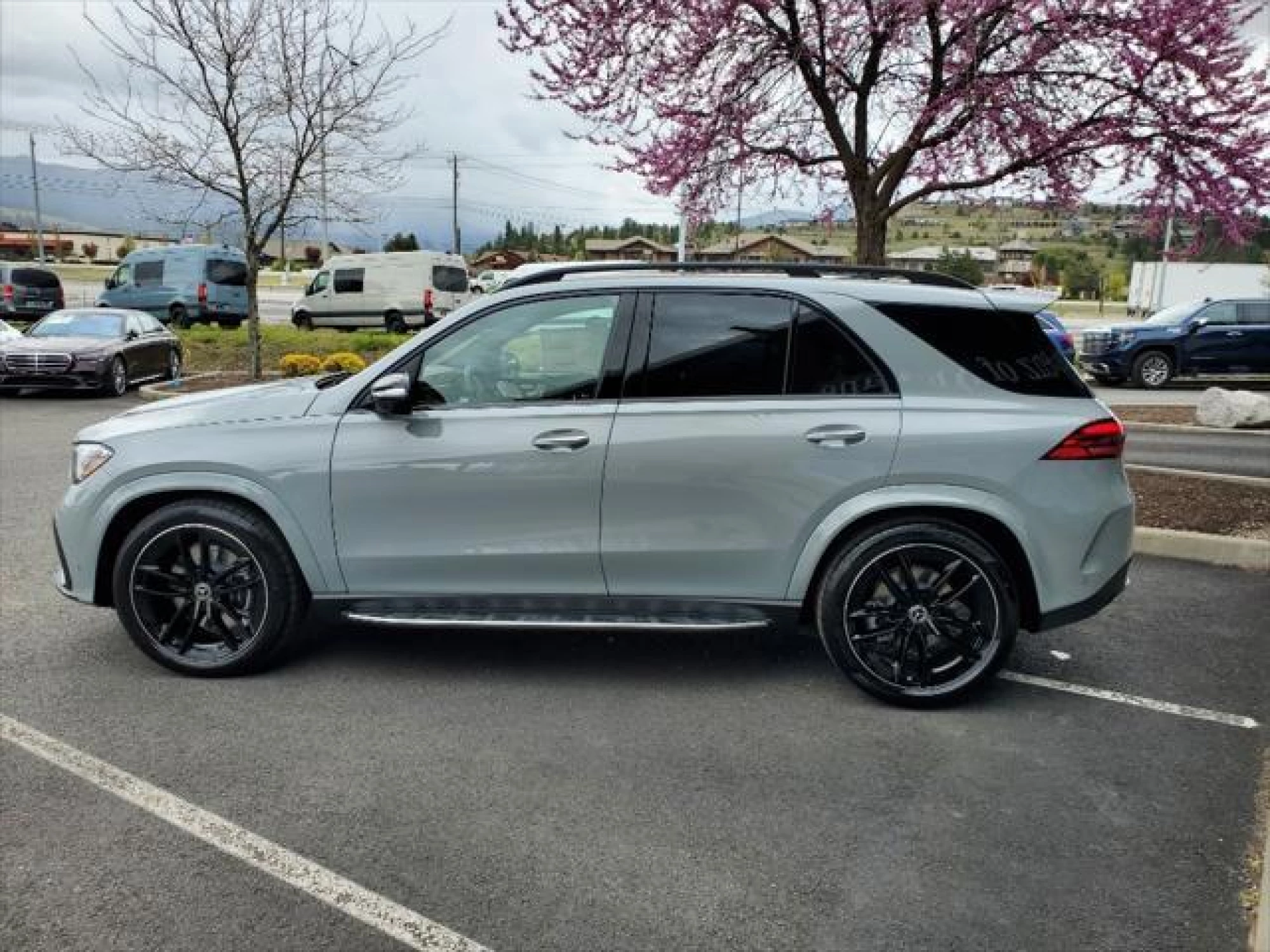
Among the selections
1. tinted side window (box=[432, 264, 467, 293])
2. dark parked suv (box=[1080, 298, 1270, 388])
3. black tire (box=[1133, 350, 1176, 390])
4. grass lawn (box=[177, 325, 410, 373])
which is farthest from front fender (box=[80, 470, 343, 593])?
tinted side window (box=[432, 264, 467, 293])

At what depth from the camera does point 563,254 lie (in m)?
113

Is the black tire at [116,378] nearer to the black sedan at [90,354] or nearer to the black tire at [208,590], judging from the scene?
the black sedan at [90,354]

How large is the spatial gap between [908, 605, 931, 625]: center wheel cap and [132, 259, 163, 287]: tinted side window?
90.7 ft

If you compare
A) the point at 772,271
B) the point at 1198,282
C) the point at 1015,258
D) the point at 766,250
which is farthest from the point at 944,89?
the point at 1015,258

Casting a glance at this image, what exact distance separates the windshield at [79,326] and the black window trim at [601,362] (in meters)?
13.1

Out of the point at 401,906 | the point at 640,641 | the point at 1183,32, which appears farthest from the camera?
the point at 1183,32

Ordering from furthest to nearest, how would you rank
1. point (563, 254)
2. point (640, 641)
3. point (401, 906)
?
point (563, 254) → point (640, 641) → point (401, 906)

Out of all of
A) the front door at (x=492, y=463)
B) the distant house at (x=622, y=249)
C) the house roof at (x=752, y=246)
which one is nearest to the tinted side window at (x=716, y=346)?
the front door at (x=492, y=463)

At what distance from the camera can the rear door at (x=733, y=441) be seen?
4016mm

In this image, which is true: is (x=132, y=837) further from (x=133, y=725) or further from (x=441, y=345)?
(x=441, y=345)

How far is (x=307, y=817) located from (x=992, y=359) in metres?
3.09

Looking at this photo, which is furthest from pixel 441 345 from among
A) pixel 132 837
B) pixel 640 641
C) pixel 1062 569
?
pixel 1062 569

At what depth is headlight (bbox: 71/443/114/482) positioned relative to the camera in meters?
4.37

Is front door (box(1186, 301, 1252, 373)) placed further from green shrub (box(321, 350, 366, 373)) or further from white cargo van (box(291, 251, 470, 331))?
white cargo van (box(291, 251, 470, 331))
